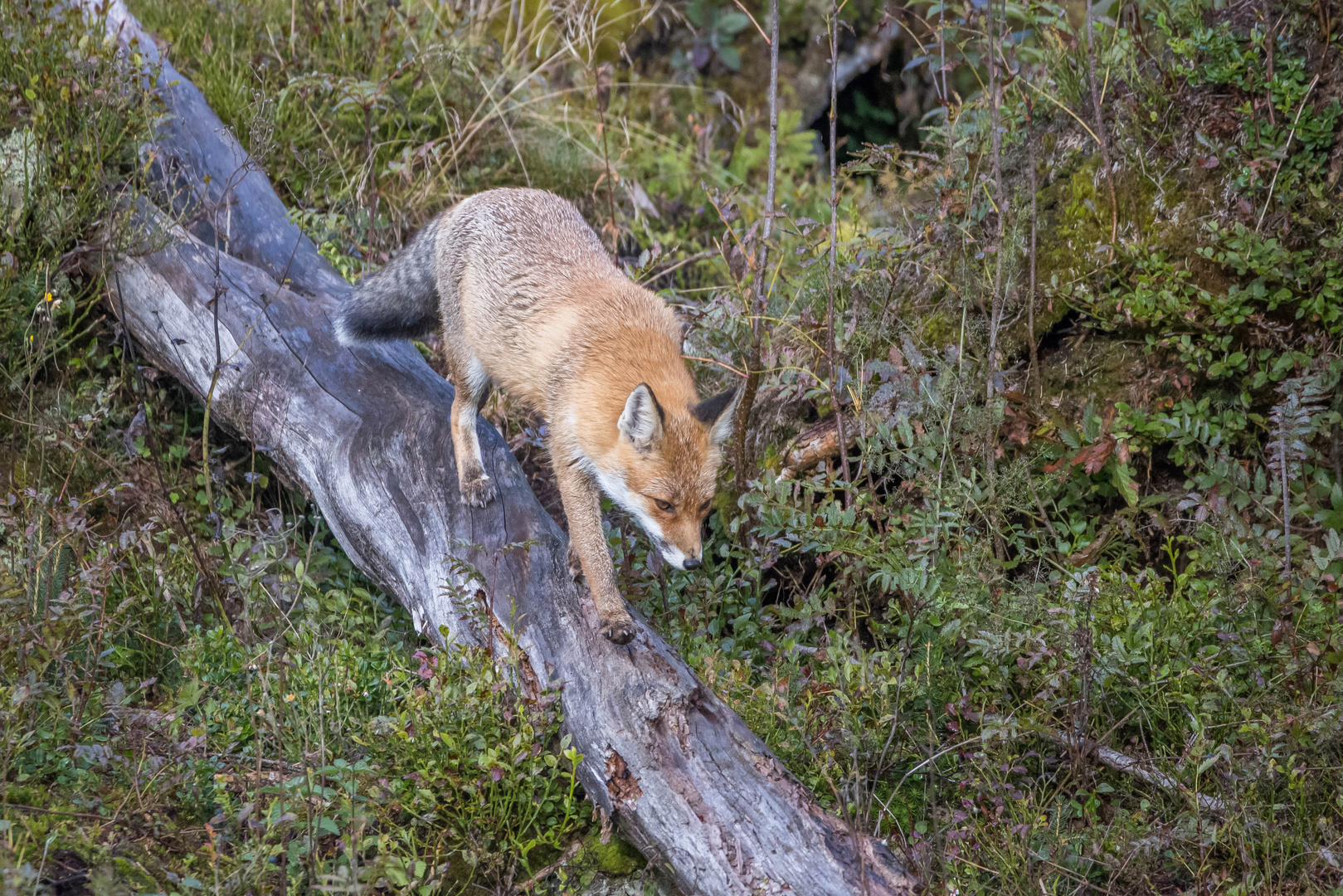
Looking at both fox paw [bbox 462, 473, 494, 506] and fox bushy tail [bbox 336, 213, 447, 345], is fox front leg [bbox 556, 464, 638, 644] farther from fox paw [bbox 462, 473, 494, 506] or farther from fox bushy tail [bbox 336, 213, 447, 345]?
fox bushy tail [bbox 336, 213, 447, 345]

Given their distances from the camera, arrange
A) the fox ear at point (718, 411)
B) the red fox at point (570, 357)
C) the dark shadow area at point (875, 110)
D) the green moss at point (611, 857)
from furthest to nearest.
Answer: the dark shadow area at point (875, 110)
the red fox at point (570, 357)
the fox ear at point (718, 411)
the green moss at point (611, 857)

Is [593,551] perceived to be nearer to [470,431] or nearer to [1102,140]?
[470,431]

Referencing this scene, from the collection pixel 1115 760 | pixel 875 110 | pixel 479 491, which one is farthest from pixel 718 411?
pixel 875 110

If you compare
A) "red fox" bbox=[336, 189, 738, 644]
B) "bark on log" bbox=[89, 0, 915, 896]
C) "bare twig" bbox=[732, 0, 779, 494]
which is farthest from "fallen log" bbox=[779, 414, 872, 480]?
"bark on log" bbox=[89, 0, 915, 896]

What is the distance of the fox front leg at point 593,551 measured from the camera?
3885mm

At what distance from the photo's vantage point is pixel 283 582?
14.7 feet

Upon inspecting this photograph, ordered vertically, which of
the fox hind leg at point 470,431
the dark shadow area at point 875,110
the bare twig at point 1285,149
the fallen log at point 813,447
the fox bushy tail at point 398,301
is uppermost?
the fox bushy tail at point 398,301

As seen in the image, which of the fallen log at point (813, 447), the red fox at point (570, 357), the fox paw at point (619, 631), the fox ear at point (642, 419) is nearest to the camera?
the fox paw at point (619, 631)

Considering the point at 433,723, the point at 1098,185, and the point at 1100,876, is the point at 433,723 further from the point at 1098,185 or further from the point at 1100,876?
the point at 1098,185

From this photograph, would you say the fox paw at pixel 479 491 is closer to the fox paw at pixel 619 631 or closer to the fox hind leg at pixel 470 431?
the fox hind leg at pixel 470 431

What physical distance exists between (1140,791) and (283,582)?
387 centimetres

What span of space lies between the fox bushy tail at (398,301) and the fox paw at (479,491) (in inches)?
48.1

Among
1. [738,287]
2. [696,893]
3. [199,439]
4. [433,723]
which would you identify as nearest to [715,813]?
[696,893]

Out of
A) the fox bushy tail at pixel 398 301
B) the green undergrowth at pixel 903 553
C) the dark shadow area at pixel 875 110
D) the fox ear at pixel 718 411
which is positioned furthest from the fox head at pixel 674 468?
the dark shadow area at pixel 875 110
